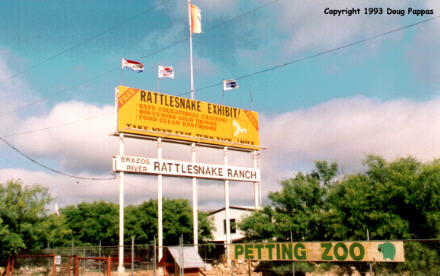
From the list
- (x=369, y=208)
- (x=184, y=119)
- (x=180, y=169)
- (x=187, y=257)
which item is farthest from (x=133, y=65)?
(x=369, y=208)

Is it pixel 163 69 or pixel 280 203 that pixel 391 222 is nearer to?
pixel 280 203

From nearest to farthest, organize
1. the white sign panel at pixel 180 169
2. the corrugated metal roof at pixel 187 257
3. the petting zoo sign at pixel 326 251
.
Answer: the petting zoo sign at pixel 326 251 < the corrugated metal roof at pixel 187 257 < the white sign panel at pixel 180 169

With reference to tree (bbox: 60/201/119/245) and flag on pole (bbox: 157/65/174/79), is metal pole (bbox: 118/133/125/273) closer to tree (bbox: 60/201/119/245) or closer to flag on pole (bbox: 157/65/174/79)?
flag on pole (bbox: 157/65/174/79)

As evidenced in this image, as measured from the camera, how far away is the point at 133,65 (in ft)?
113

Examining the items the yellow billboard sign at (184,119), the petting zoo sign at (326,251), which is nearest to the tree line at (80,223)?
the yellow billboard sign at (184,119)

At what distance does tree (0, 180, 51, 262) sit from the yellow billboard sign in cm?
776

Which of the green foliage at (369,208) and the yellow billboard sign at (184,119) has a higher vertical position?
the yellow billboard sign at (184,119)

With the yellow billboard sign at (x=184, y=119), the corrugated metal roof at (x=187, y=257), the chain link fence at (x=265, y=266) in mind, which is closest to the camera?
the chain link fence at (x=265, y=266)

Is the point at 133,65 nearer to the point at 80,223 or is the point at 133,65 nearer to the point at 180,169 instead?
the point at 180,169

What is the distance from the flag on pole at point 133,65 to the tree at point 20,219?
36.1 ft

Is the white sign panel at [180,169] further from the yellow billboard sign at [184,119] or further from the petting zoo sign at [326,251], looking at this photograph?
the petting zoo sign at [326,251]

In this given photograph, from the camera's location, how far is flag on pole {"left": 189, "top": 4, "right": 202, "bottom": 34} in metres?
38.8

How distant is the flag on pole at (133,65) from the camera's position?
112 ft

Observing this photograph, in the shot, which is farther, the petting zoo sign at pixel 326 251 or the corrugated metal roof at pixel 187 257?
the corrugated metal roof at pixel 187 257
